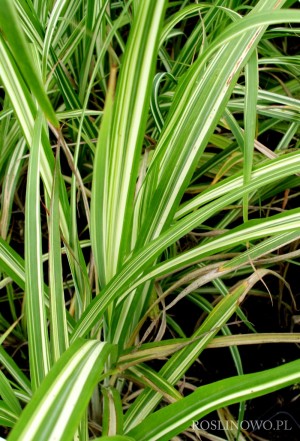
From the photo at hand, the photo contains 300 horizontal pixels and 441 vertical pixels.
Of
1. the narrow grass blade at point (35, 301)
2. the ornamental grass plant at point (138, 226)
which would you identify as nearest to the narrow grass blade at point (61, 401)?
the ornamental grass plant at point (138, 226)

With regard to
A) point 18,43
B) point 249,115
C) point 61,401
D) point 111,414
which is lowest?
point 111,414

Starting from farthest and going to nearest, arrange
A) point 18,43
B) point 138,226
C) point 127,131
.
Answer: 1. point 138,226
2. point 127,131
3. point 18,43

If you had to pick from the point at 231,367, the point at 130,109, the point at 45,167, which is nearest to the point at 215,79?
the point at 130,109

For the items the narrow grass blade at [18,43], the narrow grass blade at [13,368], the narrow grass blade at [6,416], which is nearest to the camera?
the narrow grass blade at [18,43]

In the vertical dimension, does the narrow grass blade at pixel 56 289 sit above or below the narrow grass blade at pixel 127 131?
below

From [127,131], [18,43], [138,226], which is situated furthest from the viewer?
[138,226]

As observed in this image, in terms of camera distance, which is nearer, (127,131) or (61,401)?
(61,401)

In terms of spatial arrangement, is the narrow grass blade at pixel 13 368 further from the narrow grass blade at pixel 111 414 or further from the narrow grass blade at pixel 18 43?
the narrow grass blade at pixel 18 43

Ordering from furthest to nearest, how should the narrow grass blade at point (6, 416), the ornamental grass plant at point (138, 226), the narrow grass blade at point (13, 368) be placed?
1. the narrow grass blade at point (13, 368)
2. the narrow grass blade at point (6, 416)
3. the ornamental grass plant at point (138, 226)

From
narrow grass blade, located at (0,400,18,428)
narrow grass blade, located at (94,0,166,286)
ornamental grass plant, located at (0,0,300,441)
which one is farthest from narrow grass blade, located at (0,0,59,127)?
narrow grass blade, located at (0,400,18,428)

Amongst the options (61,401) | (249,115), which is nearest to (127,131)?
(249,115)

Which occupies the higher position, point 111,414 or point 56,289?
point 56,289

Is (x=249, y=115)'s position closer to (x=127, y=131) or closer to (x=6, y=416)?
(x=127, y=131)

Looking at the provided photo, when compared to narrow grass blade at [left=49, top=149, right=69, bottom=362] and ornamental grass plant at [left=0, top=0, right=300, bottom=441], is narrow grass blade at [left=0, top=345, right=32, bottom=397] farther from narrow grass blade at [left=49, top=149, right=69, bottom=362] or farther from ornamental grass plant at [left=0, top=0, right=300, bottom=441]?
narrow grass blade at [left=49, top=149, right=69, bottom=362]
